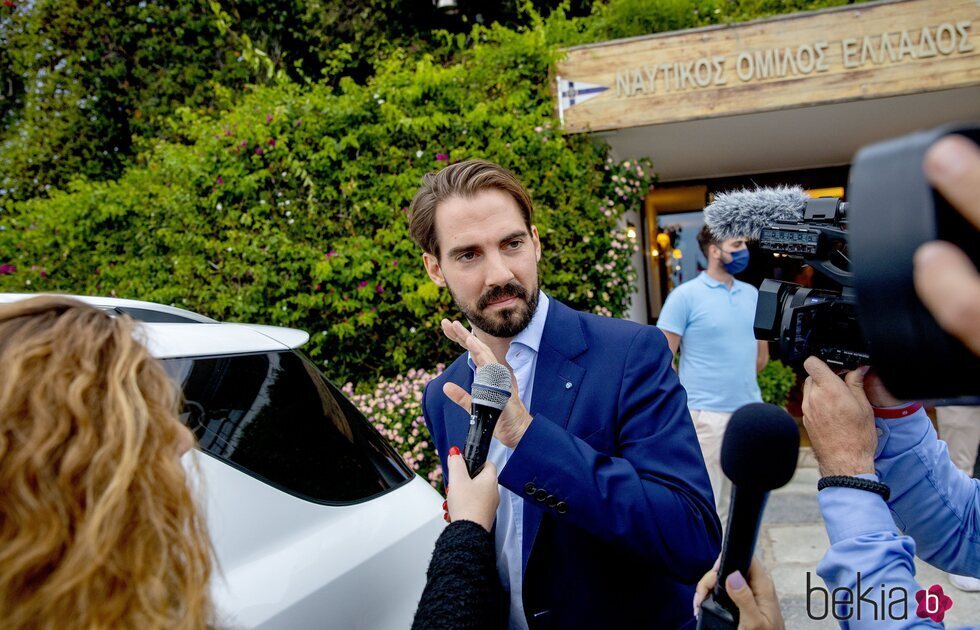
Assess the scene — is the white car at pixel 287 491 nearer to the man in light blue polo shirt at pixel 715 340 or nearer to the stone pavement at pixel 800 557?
the stone pavement at pixel 800 557

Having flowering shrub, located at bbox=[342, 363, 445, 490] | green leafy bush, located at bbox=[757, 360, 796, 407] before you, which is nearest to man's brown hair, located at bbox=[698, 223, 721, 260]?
flowering shrub, located at bbox=[342, 363, 445, 490]

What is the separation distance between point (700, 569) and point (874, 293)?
1114 mm

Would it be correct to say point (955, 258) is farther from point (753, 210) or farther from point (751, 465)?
point (753, 210)

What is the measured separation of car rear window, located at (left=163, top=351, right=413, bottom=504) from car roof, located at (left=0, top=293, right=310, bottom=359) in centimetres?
3

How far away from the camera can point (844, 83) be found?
5.69 meters

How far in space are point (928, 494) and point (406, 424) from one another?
12.0 feet

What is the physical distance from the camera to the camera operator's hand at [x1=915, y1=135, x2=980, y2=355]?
582mm

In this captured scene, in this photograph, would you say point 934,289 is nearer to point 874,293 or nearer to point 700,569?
point 874,293

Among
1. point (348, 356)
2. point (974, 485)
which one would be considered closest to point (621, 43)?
point (348, 356)

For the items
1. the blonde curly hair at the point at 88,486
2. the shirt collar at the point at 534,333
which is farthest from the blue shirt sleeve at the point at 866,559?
the blonde curly hair at the point at 88,486

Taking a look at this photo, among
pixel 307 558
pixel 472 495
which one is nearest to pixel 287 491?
pixel 307 558

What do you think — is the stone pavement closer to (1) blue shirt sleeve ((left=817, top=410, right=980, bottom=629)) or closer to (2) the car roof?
(1) blue shirt sleeve ((left=817, top=410, right=980, bottom=629))

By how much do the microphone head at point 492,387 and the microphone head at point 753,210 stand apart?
2.08ft

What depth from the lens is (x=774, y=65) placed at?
580 cm
